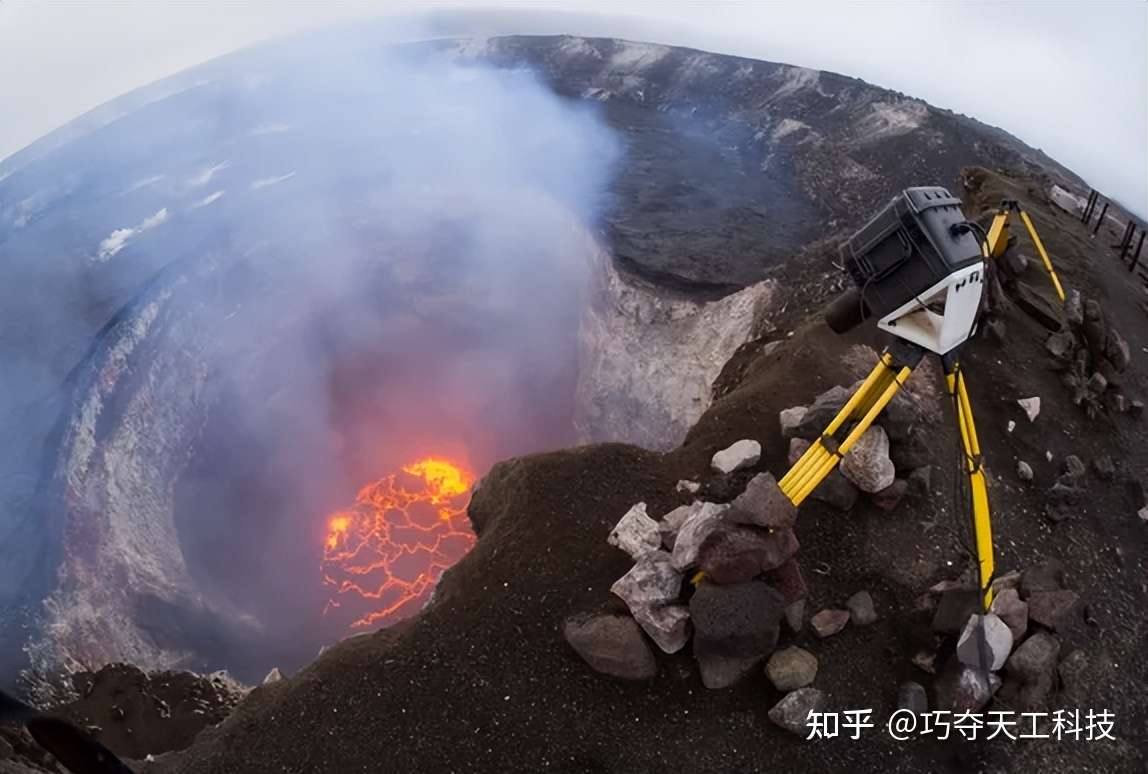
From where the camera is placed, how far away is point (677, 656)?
7992 mm

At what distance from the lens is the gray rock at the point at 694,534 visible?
7.71 m

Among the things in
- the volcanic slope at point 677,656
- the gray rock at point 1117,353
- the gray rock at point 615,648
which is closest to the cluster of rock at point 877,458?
the volcanic slope at point 677,656

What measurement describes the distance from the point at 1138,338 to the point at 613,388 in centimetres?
1424

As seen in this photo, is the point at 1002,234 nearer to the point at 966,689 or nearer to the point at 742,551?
the point at 966,689

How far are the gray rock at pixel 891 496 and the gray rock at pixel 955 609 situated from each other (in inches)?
61.5

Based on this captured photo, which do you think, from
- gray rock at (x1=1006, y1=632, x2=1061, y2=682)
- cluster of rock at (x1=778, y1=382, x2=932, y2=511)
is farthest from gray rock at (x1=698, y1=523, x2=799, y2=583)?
gray rock at (x1=1006, y1=632, x2=1061, y2=682)

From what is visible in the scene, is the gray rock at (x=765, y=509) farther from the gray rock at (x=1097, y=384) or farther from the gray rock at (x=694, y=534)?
the gray rock at (x=1097, y=384)

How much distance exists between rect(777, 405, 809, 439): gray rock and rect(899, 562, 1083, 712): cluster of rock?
9.94 ft

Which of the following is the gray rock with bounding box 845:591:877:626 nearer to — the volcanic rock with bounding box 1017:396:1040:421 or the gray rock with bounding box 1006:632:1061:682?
the gray rock with bounding box 1006:632:1061:682

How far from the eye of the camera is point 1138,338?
538 inches

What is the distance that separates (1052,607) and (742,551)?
3.89 metres

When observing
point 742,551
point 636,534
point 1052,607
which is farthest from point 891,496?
point 636,534

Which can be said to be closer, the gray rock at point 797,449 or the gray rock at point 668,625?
the gray rock at point 668,625

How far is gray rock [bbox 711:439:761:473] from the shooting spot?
32.6 ft
